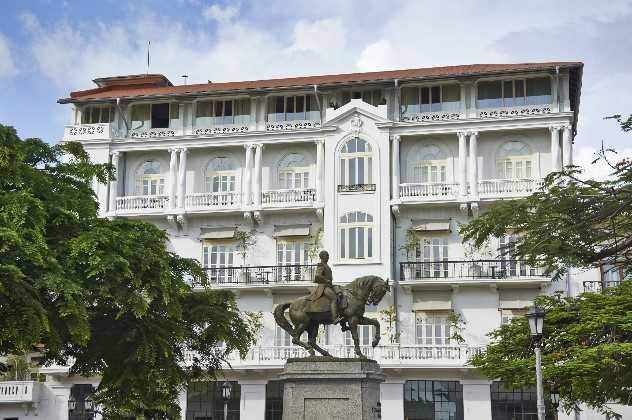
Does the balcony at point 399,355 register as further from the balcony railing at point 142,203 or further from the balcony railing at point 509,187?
the balcony railing at point 142,203

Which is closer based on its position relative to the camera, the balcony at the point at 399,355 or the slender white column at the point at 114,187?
the balcony at the point at 399,355

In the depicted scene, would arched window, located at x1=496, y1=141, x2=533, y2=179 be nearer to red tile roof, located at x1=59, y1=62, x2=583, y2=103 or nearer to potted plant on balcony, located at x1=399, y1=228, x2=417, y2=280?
red tile roof, located at x1=59, y1=62, x2=583, y2=103

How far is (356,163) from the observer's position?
1719 inches

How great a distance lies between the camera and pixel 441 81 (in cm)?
4334

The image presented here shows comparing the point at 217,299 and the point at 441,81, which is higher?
the point at 441,81

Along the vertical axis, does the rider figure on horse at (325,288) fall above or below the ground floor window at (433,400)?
above

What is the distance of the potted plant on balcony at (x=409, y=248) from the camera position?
1681 inches

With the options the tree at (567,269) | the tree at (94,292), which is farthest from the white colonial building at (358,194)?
the tree at (94,292)

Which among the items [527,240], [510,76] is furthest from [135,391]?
[510,76]

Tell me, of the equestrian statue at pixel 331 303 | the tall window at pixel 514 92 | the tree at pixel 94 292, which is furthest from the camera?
the tall window at pixel 514 92

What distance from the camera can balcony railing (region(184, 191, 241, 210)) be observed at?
44625 millimetres

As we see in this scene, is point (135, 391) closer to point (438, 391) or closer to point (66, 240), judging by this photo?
point (66, 240)

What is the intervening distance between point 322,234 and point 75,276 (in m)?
22.2

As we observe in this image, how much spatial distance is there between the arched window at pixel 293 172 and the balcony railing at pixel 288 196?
Answer: 0.98m
